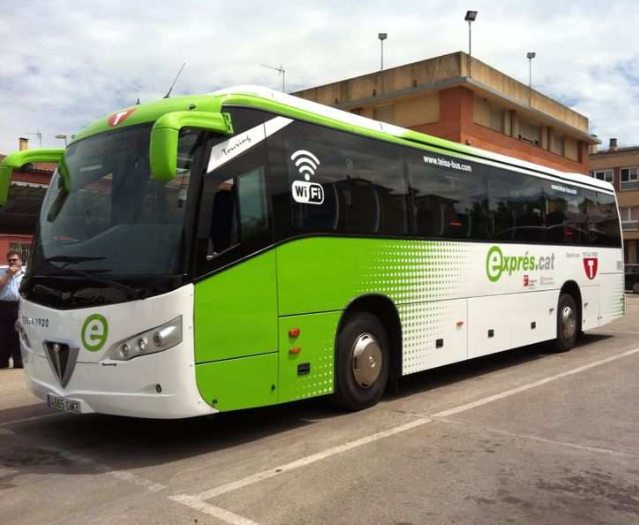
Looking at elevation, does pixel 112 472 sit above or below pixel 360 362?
below

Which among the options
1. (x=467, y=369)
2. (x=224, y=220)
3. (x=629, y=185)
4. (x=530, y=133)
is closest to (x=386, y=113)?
(x=530, y=133)

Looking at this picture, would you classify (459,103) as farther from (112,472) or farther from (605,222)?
(112,472)

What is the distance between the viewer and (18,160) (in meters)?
6.58

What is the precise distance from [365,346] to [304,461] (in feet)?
6.46

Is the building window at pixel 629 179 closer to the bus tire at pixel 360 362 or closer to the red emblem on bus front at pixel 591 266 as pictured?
the red emblem on bus front at pixel 591 266

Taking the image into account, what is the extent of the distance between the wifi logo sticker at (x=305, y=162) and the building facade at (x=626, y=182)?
55525 mm

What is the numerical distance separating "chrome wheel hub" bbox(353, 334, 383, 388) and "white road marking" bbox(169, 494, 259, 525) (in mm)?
2849

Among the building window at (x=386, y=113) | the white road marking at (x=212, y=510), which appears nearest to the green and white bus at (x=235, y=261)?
the white road marking at (x=212, y=510)

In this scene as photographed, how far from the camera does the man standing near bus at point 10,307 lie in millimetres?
10477

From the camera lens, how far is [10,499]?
4.52 metres

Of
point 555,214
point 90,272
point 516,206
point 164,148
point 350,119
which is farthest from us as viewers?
point 555,214

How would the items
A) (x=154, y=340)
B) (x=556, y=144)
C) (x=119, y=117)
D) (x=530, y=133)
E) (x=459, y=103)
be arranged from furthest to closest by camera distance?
1. (x=556, y=144)
2. (x=530, y=133)
3. (x=459, y=103)
4. (x=119, y=117)
5. (x=154, y=340)

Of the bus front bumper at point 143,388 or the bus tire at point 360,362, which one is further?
the bus tire at point 360,362

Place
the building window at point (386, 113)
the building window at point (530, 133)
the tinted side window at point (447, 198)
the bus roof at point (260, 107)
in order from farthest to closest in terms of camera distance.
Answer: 1. the building window at point (530, 133)
2. the building window at point (386, 113)
3. the tinted side window at point (447, 198)
4. the bus roof at point (260, 107)
